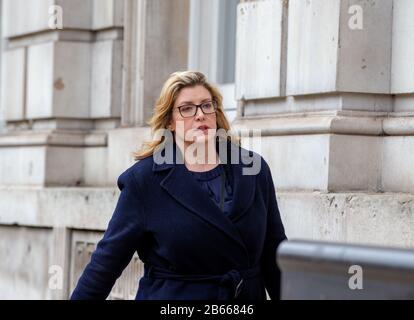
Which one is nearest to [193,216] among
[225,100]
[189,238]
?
[189,238]

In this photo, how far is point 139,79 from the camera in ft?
31.7

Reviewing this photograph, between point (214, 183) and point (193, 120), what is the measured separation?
27 centimetres

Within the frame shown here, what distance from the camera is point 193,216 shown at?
511cm

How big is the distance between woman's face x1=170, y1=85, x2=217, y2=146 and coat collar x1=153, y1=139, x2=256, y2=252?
0.07 meters

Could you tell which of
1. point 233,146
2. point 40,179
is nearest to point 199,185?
point 233,146

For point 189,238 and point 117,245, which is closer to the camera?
point 189,238

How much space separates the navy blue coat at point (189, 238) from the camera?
5.07 m

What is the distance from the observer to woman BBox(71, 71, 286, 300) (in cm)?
507

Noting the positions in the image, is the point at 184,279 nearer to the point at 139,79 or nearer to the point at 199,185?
the point at 199,185

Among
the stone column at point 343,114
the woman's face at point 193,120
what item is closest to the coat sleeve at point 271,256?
the woman's face at point 193,120

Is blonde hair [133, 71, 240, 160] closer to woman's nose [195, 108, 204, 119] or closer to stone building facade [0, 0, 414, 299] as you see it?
woman's nose [195, 108, 204, 119]

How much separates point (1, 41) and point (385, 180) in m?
5.77

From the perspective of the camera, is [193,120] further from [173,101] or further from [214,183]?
[214,183]

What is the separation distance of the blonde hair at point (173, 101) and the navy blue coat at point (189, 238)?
0.20ft
